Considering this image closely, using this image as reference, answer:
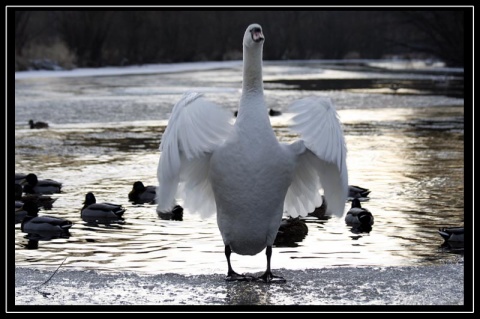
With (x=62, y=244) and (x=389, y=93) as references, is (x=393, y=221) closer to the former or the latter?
(x=62, y=244)

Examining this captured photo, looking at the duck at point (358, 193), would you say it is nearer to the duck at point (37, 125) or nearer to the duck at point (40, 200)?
the duck at point (40, 200)

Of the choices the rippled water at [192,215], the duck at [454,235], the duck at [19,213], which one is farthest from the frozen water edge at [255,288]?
the duck at [19,213]

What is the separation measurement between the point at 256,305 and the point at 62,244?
11.8 feet

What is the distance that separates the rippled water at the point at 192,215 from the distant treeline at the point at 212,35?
565 inches

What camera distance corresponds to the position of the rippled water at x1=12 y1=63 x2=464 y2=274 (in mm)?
7992

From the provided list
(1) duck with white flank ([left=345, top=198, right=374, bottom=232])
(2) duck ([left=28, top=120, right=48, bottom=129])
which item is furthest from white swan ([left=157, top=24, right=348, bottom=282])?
(2) duck ([left=28, top=120, right=48, bottom=129])

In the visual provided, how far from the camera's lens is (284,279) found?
20.9 feet

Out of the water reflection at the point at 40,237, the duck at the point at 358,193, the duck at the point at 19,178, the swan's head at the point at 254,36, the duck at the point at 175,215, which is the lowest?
Result: the water reflection at the point at 40,237

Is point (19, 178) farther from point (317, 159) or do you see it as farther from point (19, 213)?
point (317, 159)

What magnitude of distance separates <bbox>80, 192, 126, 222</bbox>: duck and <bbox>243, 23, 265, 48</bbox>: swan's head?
14.1 feet

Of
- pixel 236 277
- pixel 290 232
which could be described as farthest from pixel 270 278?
pixel 290 232

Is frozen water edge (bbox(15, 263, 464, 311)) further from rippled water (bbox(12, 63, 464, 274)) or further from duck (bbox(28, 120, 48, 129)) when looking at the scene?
duck (bbox(28, 120, 48, 129))

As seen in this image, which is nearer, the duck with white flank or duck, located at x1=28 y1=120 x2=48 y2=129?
the duck with white flank

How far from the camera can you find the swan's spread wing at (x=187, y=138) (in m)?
5.55
